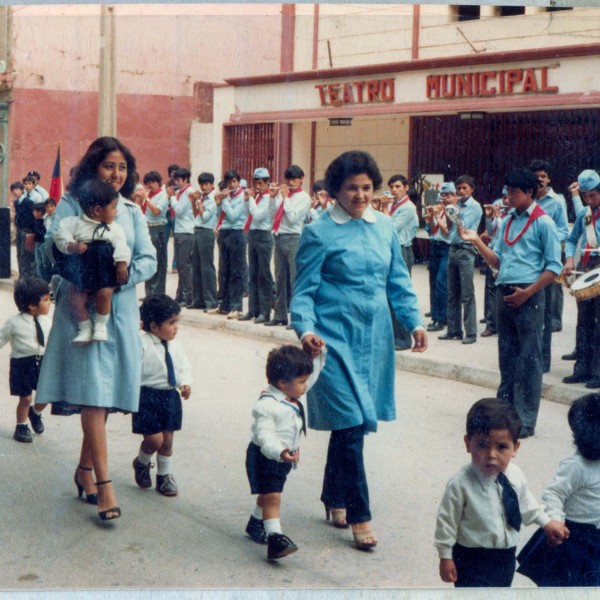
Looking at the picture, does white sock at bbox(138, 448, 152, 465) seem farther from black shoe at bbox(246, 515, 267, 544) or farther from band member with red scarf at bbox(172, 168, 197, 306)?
band member with red scarf at bbox(172, 168, 197, 306)

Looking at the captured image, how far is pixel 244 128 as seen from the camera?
5.52 metres

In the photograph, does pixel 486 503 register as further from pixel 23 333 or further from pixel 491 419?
pixel 23 333

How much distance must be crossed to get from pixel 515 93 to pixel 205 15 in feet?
10.6

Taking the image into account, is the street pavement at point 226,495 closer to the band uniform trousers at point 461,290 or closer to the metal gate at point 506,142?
the metal gate at point 506,142

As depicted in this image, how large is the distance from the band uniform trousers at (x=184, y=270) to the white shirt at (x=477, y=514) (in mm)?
3050

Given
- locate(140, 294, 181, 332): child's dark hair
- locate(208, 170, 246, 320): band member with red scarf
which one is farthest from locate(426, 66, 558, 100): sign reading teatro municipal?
locate(140, 294, 181, 332): child's dark hair

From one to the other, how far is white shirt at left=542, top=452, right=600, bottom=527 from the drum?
10.1 feet

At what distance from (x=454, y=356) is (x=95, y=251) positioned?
12.1 feet

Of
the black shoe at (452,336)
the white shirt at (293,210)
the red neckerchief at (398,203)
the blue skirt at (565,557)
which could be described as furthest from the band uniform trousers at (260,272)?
the blue skirt at (565,557)

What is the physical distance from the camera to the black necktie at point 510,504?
3.34 meters

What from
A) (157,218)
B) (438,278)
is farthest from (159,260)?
(438,278)

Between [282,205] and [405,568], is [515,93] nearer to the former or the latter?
[282,205]

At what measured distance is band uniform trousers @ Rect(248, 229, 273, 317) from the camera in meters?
6.46

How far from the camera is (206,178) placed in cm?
595
